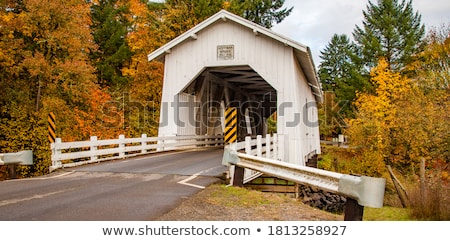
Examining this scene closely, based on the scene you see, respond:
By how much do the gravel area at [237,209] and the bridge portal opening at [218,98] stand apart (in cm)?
829

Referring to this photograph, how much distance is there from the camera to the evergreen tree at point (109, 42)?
26.8 meters

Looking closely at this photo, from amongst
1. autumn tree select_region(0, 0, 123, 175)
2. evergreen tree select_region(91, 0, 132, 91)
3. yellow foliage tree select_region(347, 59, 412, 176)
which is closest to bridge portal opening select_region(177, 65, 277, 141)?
yellow foliage tree select_region(347, 59, 412, 176)

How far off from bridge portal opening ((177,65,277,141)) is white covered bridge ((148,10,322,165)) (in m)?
0.04

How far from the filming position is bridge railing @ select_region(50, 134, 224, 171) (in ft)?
34.8

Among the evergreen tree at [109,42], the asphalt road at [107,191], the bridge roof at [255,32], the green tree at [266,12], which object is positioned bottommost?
the asphalt road at [107,191]

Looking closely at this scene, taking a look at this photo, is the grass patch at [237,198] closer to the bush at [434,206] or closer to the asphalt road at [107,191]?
the asphalt road at [107,191]

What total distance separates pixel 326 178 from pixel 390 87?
693 inches

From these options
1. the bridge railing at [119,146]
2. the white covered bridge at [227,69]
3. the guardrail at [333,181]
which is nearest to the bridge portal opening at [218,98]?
the white covered bridge at [227,69]

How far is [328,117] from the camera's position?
39.8 meters

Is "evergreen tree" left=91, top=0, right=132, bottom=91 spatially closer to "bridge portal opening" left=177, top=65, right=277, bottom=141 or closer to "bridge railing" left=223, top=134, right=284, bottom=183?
"bridge portal opening" left=177, top=65, right=277, bottom=141

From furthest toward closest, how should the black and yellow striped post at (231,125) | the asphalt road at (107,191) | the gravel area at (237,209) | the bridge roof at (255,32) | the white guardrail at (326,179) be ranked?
the bridge roof at (255,32)
the black and yellow striped post at (231,125)
the gravel area at (237,209)
the asphalt road at (107,191)
the white guardrail at (326,179)

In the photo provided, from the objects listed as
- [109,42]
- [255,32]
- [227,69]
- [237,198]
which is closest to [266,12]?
[109,42]

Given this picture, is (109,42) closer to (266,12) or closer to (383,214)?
(266,12)
